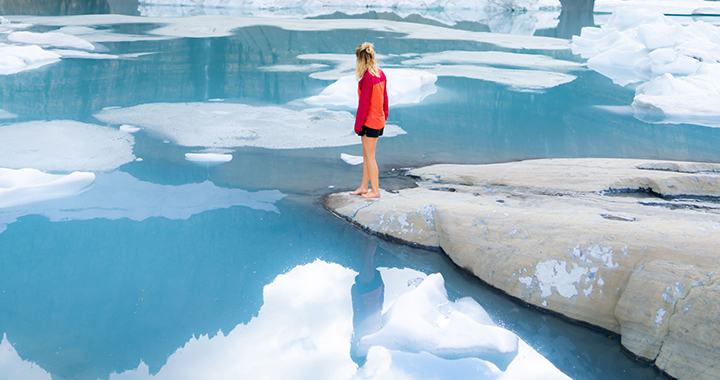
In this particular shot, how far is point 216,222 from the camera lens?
163 inches

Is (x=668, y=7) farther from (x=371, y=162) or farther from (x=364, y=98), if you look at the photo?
(x=364, y=98)

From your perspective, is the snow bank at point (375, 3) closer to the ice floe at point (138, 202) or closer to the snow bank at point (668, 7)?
the snow bank at point (668, 7)

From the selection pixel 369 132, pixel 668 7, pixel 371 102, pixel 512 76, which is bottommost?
pixel 369 132

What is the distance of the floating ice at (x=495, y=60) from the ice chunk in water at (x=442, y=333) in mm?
9970

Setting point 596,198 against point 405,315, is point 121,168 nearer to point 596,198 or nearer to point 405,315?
point 405,315

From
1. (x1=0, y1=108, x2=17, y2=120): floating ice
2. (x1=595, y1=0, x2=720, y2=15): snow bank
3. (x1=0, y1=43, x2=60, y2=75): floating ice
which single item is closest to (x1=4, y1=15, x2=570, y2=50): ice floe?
(x1=0, y1=43, x2=60, y2=75): floating ice

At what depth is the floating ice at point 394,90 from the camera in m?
8.32

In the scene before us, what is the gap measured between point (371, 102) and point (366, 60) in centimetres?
32

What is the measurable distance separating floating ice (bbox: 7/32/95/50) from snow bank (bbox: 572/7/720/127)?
41.7 feet

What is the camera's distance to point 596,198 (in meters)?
4.20

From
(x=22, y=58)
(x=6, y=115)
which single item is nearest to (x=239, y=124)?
(x=6, y=115)

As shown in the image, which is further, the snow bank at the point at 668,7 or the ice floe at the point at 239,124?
the snow bank at the point at 668,7

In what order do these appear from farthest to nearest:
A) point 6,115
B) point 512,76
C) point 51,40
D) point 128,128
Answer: point 51,40 < point 512,76 < point 6,115 < point 128,128

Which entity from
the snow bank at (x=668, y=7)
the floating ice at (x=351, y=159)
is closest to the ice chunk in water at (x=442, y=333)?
the floating ice at (x=351, y=159)
